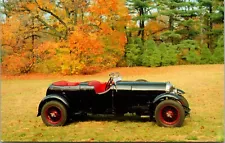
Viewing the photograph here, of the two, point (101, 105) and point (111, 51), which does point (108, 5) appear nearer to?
point (111, 51)

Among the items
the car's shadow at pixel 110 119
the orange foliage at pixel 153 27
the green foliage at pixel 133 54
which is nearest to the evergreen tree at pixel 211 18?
the orange foliage at pixel 153 27

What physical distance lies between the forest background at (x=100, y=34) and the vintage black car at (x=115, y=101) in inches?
626

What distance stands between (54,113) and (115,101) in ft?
4.37

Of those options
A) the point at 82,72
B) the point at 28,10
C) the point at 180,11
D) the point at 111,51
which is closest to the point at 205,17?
the point at 180,11

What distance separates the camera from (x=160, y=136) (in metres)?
5.72

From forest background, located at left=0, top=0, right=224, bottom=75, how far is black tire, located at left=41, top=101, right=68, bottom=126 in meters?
15.9

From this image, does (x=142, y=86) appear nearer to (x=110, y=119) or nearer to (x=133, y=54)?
(x=110, y=119)

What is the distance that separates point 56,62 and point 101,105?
1810 cm

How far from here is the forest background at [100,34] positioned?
2400 centimetres

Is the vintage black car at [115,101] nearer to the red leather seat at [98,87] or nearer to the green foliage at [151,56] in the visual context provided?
the red leather seat at [98,87]

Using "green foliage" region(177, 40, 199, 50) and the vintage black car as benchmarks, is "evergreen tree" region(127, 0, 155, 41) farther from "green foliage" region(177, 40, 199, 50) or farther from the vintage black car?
the vintage black car

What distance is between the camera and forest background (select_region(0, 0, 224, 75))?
24.0 meters

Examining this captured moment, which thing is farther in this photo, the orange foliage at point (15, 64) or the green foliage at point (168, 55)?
the green foliage at point (168, 55)

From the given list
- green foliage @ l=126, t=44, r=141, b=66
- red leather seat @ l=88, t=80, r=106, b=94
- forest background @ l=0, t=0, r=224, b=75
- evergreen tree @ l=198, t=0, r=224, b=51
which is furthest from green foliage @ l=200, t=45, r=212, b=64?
red leather seat @ l=88, t=80, r=106, b=94
